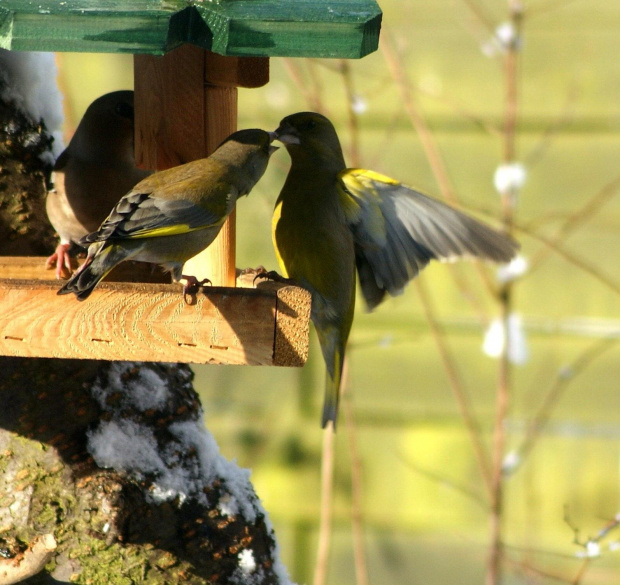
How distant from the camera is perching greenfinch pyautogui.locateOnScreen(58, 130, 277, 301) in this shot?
1951mm

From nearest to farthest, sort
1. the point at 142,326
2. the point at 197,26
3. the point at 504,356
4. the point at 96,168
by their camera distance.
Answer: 1. the point at 142,326
2. the point at 197,26
3. the point at 96,168
4. the point at 504,356

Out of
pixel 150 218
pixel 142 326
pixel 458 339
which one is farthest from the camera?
pixel 458 339

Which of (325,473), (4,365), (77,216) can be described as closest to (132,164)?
(77,216)

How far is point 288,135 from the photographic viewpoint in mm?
2713

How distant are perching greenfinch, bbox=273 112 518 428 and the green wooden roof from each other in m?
0.72

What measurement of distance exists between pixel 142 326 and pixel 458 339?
9.98 ft

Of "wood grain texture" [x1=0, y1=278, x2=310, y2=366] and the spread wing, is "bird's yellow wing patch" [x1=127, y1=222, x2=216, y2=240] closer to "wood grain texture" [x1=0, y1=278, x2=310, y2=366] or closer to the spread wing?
"wood grain texture" [x1=0, y1=278, x2=310, y2=366]

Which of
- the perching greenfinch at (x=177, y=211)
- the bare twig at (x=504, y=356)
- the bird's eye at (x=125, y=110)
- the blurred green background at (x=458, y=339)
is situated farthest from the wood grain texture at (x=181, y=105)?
the blurred green background at (x=458, y=339)

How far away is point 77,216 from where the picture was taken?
247 cm

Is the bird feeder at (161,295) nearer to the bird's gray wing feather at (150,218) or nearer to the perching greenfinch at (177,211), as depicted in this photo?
the perching greenfinch at (177,211)

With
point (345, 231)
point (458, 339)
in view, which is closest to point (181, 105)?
point (345, 231)

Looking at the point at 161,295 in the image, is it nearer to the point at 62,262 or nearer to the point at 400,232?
the point at 62,262

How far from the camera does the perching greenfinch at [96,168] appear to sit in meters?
2.50

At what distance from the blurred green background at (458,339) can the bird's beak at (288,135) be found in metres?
1.70
